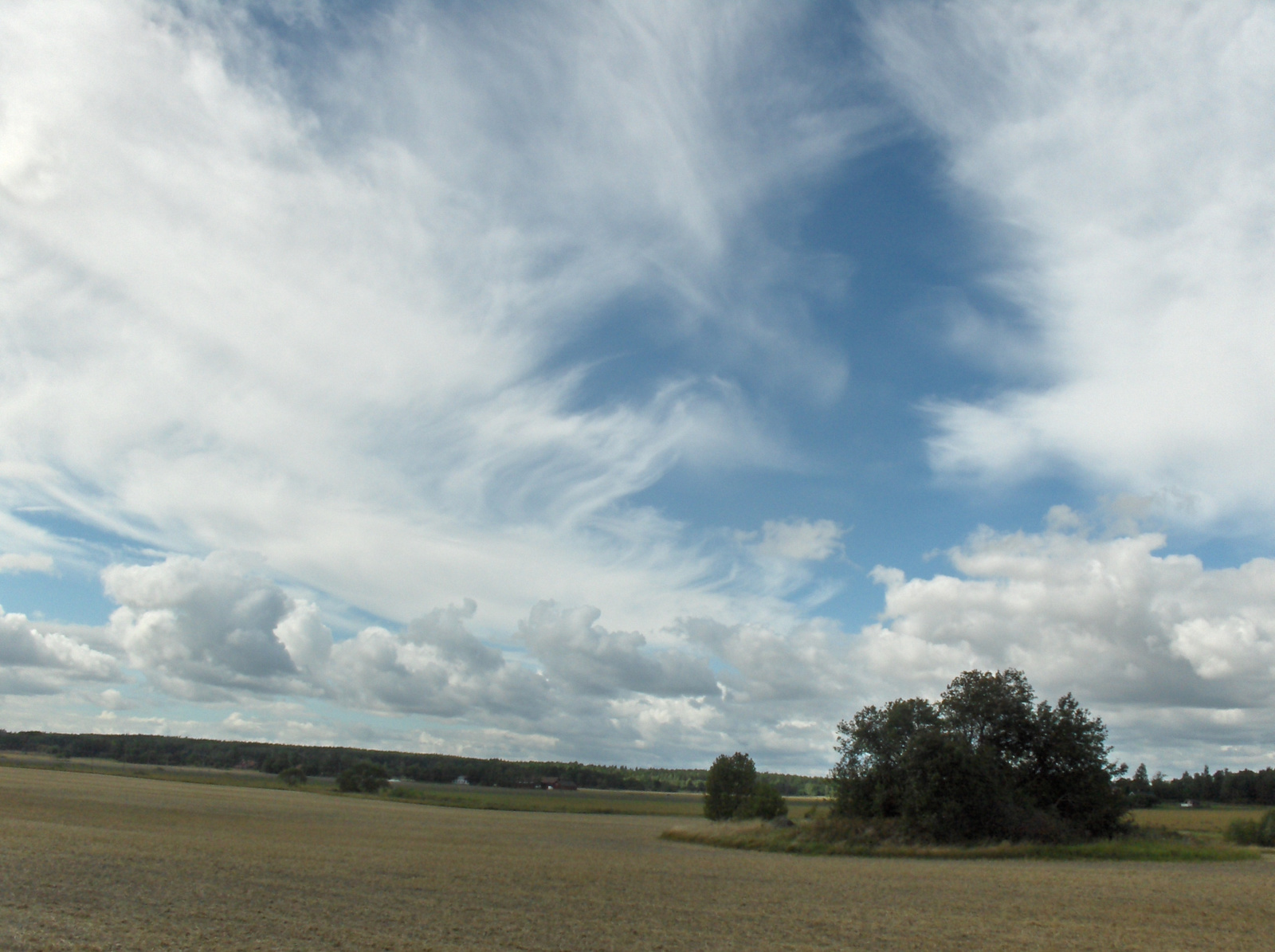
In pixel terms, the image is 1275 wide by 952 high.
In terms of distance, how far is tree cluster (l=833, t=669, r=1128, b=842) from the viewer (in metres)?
46.7

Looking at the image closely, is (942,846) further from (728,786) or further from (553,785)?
(553,785)

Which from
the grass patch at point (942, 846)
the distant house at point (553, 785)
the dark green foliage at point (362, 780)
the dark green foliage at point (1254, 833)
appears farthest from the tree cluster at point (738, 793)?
the distant house at point (553, 785)

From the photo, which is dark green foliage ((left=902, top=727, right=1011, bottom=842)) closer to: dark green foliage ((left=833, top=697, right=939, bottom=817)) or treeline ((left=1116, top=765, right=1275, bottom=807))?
dark green foliage ((left=833, top=697, right=939, bottom=817))

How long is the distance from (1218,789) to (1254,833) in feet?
441

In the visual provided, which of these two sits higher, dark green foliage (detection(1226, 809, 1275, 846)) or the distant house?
dark green foliage (detection(1226, 809, 1275, 846))

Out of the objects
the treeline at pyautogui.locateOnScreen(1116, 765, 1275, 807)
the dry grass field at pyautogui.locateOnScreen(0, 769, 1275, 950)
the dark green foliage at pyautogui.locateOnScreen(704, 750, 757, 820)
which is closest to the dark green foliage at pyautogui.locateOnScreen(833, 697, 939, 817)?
the dry grass field at pyautogui.locateOnScreen(0, 769, 1275, 950)

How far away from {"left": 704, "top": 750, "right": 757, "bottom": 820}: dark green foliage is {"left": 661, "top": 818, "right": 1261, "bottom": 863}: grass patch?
14.2 meters

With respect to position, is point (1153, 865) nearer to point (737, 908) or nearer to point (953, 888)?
point (953, 888)

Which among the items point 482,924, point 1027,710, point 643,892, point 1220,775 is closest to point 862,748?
point 1027,710

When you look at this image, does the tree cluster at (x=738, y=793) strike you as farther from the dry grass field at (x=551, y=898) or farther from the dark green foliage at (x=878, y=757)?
the dry grass field at (x=551, y=898)

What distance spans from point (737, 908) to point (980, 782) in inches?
1220

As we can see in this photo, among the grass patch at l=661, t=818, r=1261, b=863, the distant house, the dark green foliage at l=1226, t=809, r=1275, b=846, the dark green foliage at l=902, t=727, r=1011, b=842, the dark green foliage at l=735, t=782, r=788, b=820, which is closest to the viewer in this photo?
the grass patch at l=661, t=818, r=1261, b=863

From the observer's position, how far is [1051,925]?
64.3ft

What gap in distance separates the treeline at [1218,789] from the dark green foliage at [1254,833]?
259 ft
